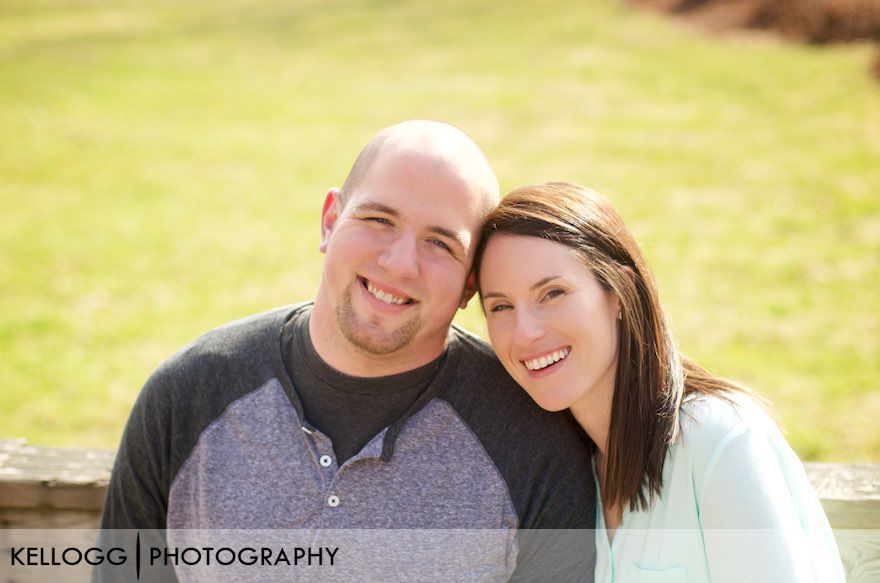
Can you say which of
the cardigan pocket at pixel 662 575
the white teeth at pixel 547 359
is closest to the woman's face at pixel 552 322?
the white teeth at pixel 547 359

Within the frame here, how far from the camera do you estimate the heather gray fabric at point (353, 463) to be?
2.40 meters

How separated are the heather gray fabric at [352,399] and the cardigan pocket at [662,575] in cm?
79

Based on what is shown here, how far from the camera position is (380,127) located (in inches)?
486

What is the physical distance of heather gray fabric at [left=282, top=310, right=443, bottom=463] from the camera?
2506 mm

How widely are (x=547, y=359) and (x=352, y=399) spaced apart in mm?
598

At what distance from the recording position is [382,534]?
2.40m

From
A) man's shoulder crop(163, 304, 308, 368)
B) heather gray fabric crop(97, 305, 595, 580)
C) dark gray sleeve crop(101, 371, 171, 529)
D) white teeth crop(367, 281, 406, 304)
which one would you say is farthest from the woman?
dark gray sleeve crop(101, 371, 171, 529)

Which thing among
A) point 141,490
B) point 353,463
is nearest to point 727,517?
point 353,463

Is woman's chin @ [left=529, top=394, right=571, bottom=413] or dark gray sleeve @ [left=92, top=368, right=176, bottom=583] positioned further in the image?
dark gray sleeve @ [left=92, top=368, right=176, bottom=583]

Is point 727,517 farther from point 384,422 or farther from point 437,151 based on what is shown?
point 437,151

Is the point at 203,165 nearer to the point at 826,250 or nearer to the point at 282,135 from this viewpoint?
the point at 282,135

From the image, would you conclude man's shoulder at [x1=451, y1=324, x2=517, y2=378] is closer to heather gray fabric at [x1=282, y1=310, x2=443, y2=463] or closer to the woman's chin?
heather gray fabric at [x1=282, y1=310, x2=443, y2=463]

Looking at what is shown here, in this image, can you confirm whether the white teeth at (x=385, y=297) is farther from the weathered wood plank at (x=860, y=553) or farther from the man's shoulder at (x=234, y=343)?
the weathered wood plank at (x=860, y=553)

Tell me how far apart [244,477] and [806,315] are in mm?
5254
